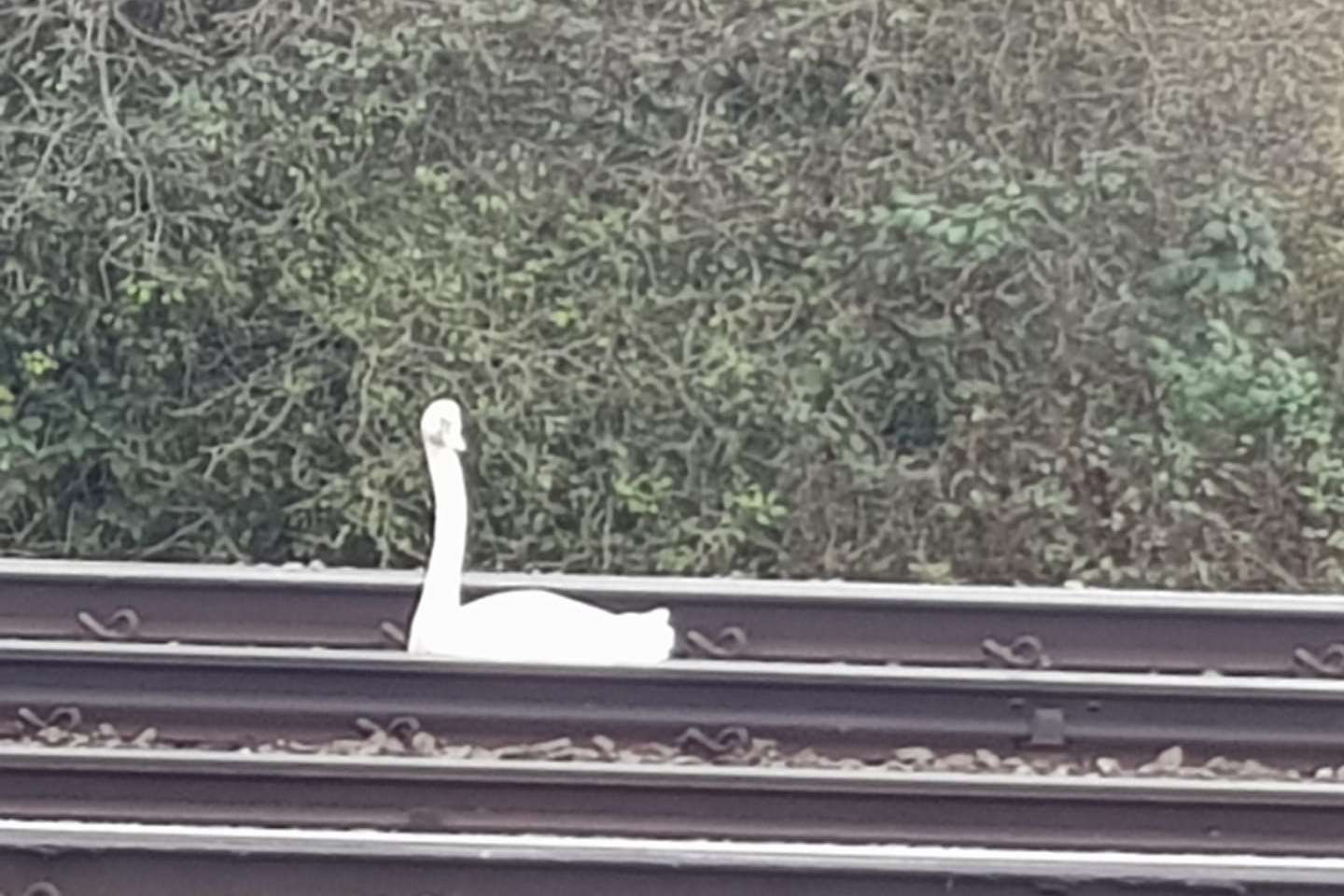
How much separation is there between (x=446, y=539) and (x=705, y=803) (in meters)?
1.31

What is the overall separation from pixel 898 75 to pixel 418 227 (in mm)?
1686

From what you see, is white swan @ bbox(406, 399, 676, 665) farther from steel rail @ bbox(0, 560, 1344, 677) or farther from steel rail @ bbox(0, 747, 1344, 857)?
steel rail @ bbox(0, 747, 1344, 857)

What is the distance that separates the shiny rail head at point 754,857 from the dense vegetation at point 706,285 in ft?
16.6

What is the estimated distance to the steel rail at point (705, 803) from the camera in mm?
5285

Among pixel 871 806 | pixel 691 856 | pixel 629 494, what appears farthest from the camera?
pixel 629 494

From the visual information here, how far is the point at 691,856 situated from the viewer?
4.13 metres

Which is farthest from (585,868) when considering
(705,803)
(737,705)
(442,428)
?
(442,428)

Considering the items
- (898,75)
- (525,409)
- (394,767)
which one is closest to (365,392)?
(525,409)

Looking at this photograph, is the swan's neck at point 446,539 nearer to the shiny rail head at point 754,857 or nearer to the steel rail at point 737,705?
the steel rail at point 737,705

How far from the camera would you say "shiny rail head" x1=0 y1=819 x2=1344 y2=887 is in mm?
4121

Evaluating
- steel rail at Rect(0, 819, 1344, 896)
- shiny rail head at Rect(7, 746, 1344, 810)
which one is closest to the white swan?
shiny rail head at Rect(7, 746, 1344, 810)

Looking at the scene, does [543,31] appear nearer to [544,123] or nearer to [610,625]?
[544,123]

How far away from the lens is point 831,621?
265 inches

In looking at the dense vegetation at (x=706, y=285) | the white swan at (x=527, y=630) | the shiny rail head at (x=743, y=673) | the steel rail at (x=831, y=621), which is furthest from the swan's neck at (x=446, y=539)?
the dense vegetation at (x=706, y=285)
